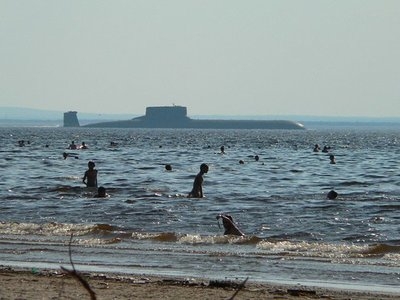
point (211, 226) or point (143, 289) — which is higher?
point (143, 289)

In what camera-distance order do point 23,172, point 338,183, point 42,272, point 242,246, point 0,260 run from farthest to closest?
point 23,172 → point 338,183 → point 242,246 → point 0,260 → point 42,272

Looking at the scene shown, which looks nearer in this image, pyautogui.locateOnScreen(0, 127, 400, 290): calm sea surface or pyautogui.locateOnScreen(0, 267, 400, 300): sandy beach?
pyautogui.locateOnScreen(0, 267, 400, 300): sandy beach

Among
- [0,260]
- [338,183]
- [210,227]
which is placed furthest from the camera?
[338,183]

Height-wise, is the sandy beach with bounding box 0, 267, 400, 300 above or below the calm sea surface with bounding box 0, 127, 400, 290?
above

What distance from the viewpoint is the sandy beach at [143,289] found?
1161cm

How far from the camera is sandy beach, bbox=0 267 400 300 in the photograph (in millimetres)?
11609

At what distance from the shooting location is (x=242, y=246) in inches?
739

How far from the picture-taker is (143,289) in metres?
12.2

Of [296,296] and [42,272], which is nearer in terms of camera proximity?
[296,296]

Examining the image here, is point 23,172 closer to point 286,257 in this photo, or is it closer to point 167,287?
point 286,257

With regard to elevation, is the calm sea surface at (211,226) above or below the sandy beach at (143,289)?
below

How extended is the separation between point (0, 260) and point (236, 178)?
26.5 meters

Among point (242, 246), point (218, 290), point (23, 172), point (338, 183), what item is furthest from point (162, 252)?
point (23, 172)

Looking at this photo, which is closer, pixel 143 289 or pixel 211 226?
pixel 143 289
